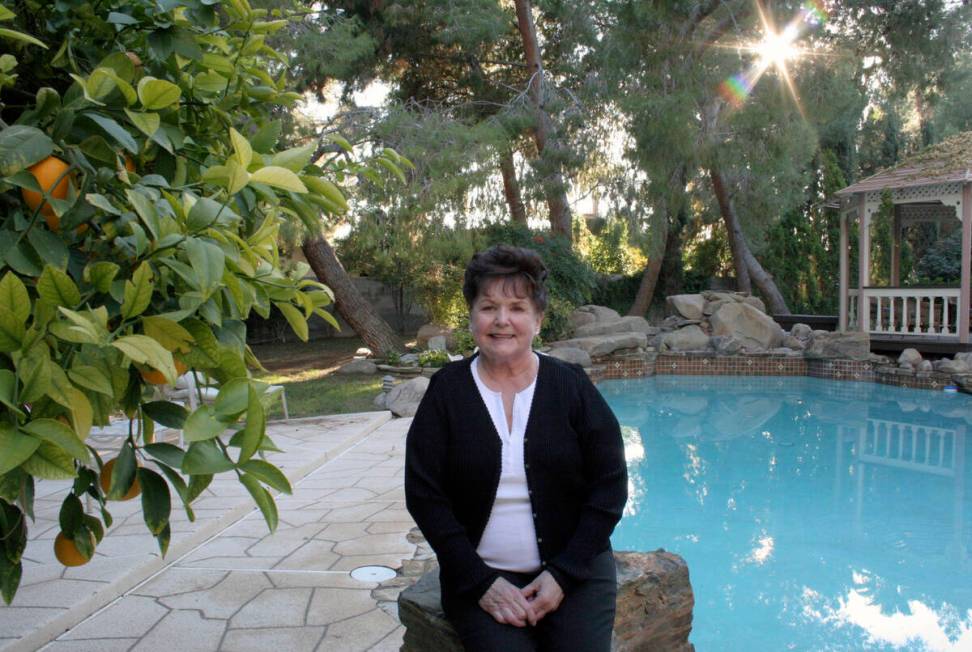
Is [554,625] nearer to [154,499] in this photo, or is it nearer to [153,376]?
[154,499]

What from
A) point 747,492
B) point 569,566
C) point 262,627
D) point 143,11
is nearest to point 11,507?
point 143,11

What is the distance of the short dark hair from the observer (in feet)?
6.31

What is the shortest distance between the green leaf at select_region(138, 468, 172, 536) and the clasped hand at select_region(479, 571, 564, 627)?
0.90m

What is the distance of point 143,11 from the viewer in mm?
1107

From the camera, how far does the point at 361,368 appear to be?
401 inches

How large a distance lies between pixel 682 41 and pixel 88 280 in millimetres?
10235

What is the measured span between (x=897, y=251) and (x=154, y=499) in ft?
47.5

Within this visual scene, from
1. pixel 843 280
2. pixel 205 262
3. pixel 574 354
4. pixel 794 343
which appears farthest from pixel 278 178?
pixel 843 280

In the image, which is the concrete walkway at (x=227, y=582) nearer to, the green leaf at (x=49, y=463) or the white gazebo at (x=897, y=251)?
the green leaf at (x=49, y=463)

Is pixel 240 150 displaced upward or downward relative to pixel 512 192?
downward

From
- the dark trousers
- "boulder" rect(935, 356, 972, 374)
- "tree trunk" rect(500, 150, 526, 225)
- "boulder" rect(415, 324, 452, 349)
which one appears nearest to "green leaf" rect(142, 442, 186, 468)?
the dark trousers

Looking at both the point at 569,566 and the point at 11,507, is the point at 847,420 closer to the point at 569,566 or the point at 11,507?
the point at 569,566

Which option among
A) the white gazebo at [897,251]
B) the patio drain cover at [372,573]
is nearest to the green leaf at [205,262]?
the patio drain cover at [372,573]

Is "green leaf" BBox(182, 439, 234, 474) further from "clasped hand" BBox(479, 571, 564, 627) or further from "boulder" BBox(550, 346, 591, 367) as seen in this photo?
"boulder" BBox(550, 346, 591, 367)
